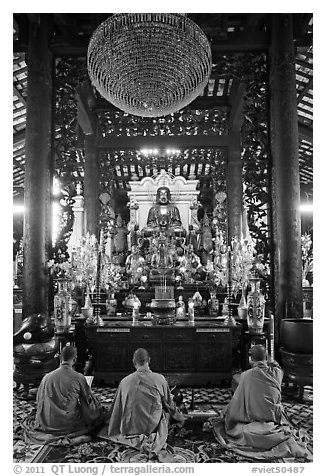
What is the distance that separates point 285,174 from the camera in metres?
Answer: 4.77

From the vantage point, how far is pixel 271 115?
5023 mm

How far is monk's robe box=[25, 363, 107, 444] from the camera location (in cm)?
312

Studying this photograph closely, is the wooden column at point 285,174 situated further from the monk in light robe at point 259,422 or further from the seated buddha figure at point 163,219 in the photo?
the seated buddha figure at point 163,219

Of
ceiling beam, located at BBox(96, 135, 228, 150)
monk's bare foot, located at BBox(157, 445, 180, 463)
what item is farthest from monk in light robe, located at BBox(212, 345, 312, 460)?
ceiling beam, located at BBox(96, 135, 228, 150)

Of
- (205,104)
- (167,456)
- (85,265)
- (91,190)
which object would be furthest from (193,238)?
(167,456)

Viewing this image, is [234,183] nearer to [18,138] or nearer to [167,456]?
[18,138]

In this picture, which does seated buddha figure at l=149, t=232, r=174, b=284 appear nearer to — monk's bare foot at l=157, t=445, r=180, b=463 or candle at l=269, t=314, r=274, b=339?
candle at l=269, t=314, r=274, b=339

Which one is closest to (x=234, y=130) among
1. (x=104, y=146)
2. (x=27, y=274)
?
(x=104, y=146)

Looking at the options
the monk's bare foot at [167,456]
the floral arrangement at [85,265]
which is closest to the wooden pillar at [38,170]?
the floral arrangement at [85,265]

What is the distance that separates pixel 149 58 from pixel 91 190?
200 inches

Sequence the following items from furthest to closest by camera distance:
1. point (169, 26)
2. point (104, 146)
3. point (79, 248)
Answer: point (104, 146) → point (79, 248) → point (169, 26)

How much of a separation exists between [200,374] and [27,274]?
2.23 meters

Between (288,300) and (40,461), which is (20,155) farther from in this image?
(40,461)

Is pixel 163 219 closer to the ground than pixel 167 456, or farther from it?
farther from it
